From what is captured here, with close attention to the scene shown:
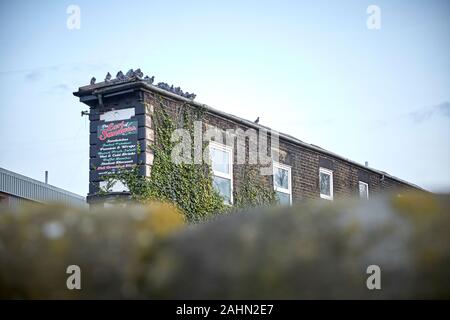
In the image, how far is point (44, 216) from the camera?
203 cm

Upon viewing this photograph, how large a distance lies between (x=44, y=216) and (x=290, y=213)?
2.76ft

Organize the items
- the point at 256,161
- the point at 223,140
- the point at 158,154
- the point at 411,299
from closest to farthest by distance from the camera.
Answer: the point at 411,299 → the point at 158,154 → the point at 223,140 → the point at 256,161

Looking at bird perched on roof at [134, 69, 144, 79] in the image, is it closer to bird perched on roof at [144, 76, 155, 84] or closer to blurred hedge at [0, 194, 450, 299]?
bird perched on roof at [144, 76, 155, 84]

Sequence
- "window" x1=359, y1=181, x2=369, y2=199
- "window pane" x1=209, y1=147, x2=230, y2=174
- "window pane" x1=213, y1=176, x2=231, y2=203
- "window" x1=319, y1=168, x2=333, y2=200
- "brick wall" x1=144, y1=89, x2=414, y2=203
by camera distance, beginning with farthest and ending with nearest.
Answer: "window" x1=359, y1=181, x2=369, y2=199 → "window" x1=319, y1=168, x2=333, y2=200 → "window pane" x1=213, y1=176, x2=231, y2=203 → "window pane" x1=209, y1=147, x2=230, y2=174 → "brick wall" x1=144, y1=89, x2=414, y2=203

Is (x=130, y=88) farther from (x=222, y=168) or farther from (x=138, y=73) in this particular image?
(x=222, y=168)

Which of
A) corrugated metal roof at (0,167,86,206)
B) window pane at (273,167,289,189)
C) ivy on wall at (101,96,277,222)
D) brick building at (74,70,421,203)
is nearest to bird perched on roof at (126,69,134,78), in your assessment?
brick building at (74,70,421,203)

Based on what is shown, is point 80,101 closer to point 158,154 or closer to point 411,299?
point 158,154

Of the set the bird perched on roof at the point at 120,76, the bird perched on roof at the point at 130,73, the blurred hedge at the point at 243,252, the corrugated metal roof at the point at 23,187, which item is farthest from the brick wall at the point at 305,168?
the corrugated metal roof at the point at 23,187

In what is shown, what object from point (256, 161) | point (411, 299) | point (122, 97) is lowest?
point (411, 299)

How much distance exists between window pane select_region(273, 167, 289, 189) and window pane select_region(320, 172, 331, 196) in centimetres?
196

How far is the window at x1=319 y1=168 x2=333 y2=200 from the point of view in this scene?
58.6 feet

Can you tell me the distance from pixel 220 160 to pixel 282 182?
2630mm

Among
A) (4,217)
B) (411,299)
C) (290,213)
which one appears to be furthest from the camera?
(4,217)

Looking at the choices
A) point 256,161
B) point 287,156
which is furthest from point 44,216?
point 287,156
